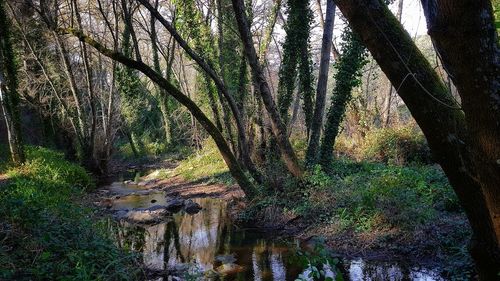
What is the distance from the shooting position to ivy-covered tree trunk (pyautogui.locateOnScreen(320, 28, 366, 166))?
38.7 feet

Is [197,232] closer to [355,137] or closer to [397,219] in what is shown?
[397,219]

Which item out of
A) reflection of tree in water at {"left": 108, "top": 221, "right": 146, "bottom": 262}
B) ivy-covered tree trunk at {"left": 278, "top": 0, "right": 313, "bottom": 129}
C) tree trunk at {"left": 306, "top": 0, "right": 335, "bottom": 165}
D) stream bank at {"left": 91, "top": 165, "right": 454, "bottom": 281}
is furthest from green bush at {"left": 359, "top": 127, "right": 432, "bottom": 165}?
reflection of tree in water at {"left": 108, "top": 221, "right": 146, "bottom": 262}

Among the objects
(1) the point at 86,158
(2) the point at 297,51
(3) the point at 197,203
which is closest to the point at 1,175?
(1) the point at 86,158

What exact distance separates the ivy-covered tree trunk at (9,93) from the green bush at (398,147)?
12.4 metres

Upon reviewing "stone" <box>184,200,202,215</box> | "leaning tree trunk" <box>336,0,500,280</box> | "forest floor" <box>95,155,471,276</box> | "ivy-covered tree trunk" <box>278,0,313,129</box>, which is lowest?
A: "forest floor" <box>95,155,471,276</box>

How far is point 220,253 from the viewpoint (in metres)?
8.12

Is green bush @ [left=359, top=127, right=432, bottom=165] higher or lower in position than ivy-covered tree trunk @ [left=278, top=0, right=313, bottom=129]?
lower

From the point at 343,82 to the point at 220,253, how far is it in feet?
20.4

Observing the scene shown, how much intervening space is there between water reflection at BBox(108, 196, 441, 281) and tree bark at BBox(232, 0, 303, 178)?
7.22 ft

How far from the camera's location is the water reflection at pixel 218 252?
264 inches

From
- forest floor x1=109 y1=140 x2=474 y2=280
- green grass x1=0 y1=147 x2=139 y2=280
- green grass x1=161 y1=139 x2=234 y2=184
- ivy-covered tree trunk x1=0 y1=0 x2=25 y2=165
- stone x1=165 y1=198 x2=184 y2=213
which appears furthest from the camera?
green grass x1=161 y1=139 x2=234 y2=184

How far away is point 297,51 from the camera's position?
1318cm

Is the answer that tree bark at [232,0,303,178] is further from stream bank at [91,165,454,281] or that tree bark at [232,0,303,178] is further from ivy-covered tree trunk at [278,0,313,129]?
ivy-covered tree trunk at [278,0,313,129]

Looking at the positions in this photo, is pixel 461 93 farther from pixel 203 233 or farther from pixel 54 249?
pixel 203 233
